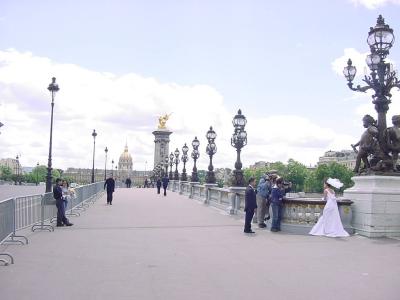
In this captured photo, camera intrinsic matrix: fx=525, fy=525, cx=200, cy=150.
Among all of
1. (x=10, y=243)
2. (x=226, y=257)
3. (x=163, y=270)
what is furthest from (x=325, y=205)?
(x=10, y=243)

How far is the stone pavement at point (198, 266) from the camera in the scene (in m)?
8.13

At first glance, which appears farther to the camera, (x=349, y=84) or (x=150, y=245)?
(x=349, y=84)

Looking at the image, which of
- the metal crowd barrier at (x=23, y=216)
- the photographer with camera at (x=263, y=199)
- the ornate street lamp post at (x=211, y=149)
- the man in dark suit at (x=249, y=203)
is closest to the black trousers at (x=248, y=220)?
the man in dark suit at (x=249, y=203)

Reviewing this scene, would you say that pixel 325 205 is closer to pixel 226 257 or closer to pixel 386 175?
pixel 386 175

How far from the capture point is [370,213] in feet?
49.3

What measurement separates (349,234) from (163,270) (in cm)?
772

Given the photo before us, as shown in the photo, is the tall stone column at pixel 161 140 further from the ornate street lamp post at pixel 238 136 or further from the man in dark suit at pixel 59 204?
the man in dark suit at pixel 59 204

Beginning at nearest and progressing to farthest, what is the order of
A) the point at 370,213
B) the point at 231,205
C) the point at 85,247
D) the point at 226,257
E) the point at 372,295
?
the point at 372,295
the point at 226,257
the point at 85,247
the point at 370,213
the point at 231,205

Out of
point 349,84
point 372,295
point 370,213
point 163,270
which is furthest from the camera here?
point 349,84

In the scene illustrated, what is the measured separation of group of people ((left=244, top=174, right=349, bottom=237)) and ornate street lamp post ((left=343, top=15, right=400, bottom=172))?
1.58m

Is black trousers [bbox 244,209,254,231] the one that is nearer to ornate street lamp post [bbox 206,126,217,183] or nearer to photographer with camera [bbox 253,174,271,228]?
photographer with camera [bbox 253,174,271,228]

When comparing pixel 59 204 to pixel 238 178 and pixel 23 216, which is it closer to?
pixel 23 216

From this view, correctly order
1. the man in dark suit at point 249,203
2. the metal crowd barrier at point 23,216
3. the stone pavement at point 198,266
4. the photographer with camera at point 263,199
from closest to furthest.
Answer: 1. the stone pavement at point 198,266
2. the metal crowd barrier at point 23,216
3. the man in dark suit at point 249,203
4. the photographer with camera at point 263,199

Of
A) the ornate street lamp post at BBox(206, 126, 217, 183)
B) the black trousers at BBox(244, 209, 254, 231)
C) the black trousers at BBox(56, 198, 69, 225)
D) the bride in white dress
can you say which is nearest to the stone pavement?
the black trousers at BBox(244, 209, 254, 231)
